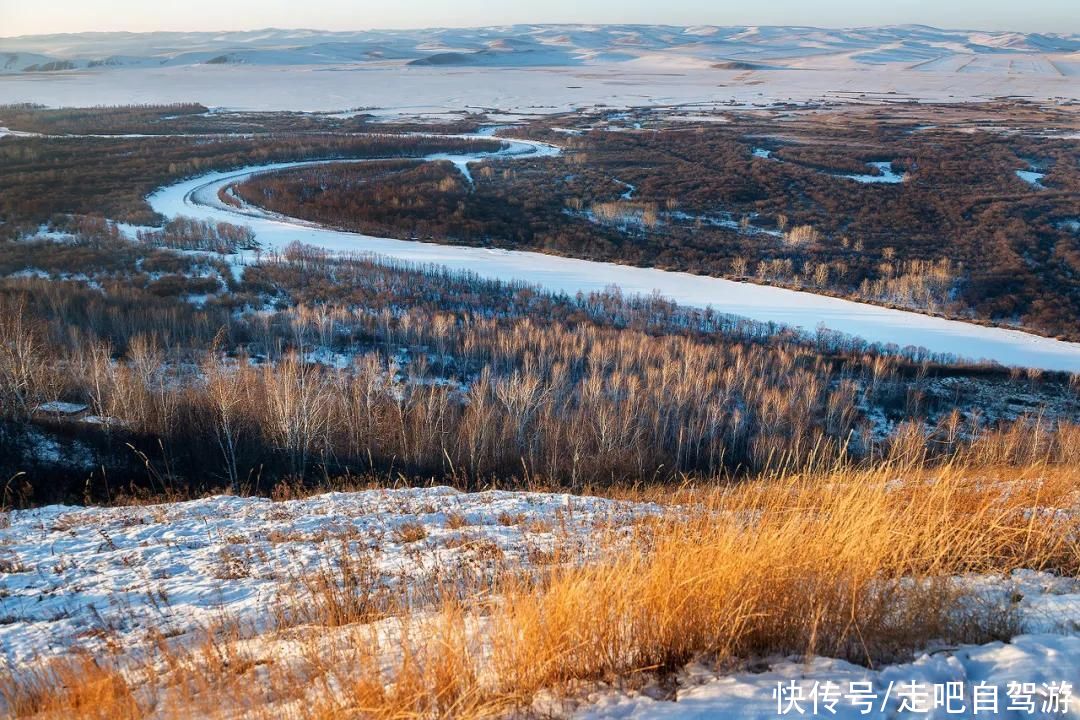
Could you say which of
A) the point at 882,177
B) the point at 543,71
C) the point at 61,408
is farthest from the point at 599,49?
the point at 61,408

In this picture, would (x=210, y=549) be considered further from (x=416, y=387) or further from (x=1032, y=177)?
(x=1032, y=177)

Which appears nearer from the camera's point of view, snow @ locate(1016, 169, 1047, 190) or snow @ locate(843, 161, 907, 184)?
snow @ locate(1016, 169, 1047, 190)

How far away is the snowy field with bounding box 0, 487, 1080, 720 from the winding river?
63.8 feet

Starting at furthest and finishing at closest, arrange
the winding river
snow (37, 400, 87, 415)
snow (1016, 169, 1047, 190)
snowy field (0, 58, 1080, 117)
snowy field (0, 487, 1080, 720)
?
snowy field (0, 58, 1080, 117)
snow (1016, 169, 1047, 190)
the winding river
snow (37, 400, 87, 415)
snowy field (0, 487, 1080, 720)

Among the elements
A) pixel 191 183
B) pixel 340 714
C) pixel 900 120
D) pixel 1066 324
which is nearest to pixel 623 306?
pixel 1066 324

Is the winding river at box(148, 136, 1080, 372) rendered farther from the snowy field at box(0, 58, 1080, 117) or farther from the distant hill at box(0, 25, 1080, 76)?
the distant hill at box(0, 25, 1080, 76)

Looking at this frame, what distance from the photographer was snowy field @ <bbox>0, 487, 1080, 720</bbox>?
89.8 inches

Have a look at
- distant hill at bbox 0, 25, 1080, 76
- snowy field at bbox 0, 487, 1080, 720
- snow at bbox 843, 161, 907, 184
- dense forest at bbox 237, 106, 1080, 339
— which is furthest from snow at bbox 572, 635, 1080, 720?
distant hill at bbox 0, 25, 1080, 76

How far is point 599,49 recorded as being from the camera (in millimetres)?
146500

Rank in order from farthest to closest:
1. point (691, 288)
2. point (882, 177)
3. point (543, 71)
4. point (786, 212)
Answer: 1. point (543, 71)
2. point (882, 177)
3. point (786, 212)
4. point (691, 288)

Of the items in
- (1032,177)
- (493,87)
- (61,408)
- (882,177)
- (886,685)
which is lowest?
(61,408)

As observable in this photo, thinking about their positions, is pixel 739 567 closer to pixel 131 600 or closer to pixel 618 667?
pixel 618 667

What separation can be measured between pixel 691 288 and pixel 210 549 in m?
24.0

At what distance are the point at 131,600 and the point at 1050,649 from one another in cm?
469
